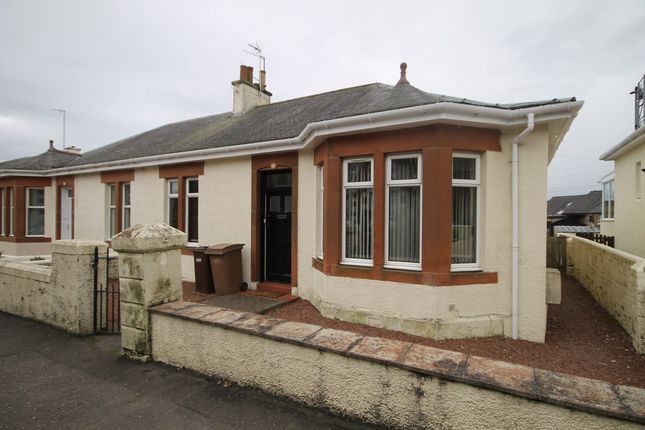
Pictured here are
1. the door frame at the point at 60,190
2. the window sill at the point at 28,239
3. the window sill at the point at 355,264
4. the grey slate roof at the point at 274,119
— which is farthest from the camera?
the window sill at the point at 28,239

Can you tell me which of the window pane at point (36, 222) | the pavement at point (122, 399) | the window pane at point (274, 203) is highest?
the window pane at point (274, 203)

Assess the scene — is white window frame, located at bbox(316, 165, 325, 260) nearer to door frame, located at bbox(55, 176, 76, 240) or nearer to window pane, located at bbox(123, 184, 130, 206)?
window pane, located at bbox(123, 184, 130, 206)

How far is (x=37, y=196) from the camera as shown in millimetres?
12602

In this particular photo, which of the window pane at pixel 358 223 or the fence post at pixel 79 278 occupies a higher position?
the window pane at pixel 358 223

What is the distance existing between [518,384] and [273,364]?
194cm

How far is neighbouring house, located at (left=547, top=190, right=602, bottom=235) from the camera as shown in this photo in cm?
3472

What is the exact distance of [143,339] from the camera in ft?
12.3

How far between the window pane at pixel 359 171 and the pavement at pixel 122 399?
3.83m

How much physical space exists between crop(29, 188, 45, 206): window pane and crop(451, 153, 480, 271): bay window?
1494cm

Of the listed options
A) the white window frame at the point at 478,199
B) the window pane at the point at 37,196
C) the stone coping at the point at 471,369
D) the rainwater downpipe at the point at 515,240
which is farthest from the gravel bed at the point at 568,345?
the window pane at the point at 37,196

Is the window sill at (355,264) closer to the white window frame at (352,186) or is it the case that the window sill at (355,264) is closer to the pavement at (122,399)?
the white window frame at (352,186)

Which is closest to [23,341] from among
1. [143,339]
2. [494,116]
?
[143,339]

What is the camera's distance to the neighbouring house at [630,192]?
1030cm

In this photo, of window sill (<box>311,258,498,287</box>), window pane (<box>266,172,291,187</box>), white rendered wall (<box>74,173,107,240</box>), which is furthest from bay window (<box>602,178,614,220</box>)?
white rendered wall (<box>74,173,107,240</box>)
